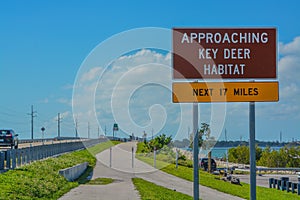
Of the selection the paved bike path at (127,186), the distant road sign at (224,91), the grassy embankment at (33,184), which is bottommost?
the paved bike path at (127,186)

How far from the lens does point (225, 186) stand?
3384 centimetres

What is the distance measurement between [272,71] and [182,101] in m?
2.52

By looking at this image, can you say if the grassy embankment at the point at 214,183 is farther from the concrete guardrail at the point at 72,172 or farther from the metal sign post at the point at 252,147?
the metal sign post at the point at 252,147

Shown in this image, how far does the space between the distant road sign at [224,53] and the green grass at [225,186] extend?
14453 millimetres

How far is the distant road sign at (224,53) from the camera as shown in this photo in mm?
13953

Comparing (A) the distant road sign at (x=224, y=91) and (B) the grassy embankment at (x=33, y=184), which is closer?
(A) the distant road sign at (x=224, y=91)

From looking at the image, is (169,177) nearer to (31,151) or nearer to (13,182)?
(31,151)

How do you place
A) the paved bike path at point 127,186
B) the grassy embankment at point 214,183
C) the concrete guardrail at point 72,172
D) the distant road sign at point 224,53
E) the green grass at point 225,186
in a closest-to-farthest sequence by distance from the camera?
the distant road sign at point 224,53 < the paved bike path at point 127,186 < the concrete guardrail at point 72,172 < the green grass at point 225,186 < the grassy embankment at point 214,183

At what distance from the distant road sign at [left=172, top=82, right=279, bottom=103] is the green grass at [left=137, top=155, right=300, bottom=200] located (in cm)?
1413

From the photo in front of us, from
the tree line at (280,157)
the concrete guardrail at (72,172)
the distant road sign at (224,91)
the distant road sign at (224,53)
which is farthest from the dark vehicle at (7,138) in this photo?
the tree line at (280,157)

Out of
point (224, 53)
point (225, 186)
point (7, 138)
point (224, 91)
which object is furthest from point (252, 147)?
point (7, 138)

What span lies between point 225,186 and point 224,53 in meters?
20.9

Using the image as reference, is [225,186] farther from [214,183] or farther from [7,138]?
[7,138]

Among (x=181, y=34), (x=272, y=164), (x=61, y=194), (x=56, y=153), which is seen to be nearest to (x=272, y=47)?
→ (x=181, y=34)
